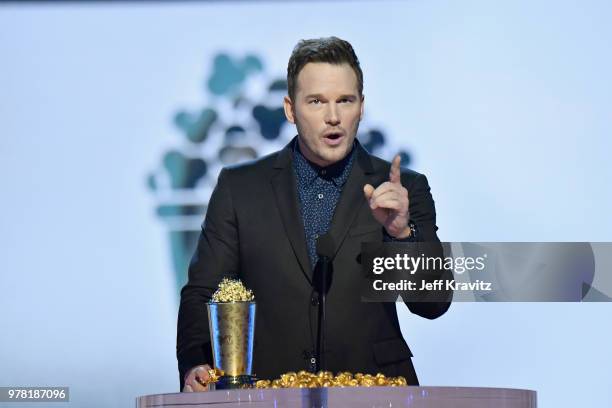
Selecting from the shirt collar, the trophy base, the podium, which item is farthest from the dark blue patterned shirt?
the podium

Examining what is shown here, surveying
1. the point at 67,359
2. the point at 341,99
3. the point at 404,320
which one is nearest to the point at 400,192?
the point at 341,99

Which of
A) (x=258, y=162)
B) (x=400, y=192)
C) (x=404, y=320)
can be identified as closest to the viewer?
(x=400, y=192)

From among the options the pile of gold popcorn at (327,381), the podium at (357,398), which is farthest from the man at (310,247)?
the podium at (357,398)

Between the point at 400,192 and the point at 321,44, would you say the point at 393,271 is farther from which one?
the point at 400,192

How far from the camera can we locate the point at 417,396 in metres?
2.34

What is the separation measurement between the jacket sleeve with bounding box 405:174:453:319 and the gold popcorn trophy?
0.67 m

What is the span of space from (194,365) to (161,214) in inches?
51.2

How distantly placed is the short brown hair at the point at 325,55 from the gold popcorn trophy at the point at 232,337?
0.89 m

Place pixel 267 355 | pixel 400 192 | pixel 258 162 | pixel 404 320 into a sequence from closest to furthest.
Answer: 1. pixel 400 192
2. pixel 267 355
3. pixel 258 162
4. pixel 404 320

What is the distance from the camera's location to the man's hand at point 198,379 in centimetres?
277

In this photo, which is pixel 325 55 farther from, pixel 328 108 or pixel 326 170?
pixel 326 170

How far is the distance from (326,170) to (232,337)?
A: 2.89ft

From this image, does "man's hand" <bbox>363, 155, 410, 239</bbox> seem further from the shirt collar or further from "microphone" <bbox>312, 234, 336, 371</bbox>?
the shirt collar

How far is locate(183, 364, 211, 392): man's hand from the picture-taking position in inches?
109
